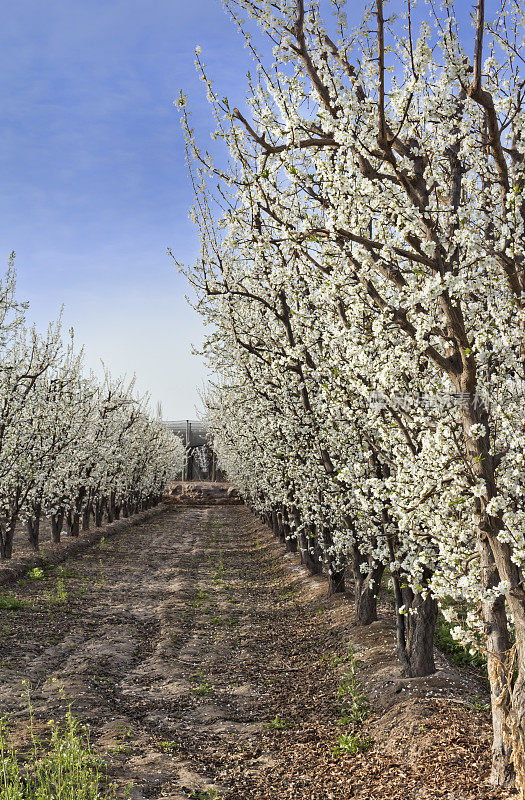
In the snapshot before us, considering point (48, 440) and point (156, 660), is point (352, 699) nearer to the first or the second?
point (156, 660)

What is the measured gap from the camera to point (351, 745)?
6922 millimetres

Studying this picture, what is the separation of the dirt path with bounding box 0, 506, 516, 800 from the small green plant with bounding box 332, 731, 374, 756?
0.09m

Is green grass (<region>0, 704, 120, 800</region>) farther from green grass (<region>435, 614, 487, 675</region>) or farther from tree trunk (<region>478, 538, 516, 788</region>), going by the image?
green grass (<region>435, 614, 487, 675</region>)

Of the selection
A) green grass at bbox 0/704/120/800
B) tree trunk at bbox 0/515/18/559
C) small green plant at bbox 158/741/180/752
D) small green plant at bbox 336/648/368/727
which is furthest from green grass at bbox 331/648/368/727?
tree trunk at bbox 0/515/18/559

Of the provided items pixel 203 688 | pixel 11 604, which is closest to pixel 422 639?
pixel 203 688

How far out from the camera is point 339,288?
23.2 feet

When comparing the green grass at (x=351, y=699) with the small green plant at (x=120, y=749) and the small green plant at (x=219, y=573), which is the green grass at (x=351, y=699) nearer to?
the small green plant at (x=120, y=749)

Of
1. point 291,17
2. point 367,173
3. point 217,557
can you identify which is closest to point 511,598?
point 367,173

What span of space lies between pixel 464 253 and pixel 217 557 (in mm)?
17532

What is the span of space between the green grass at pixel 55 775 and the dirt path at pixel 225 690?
0.37 meters

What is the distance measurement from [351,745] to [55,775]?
3301 millimetres

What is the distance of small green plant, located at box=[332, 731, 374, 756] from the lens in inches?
271

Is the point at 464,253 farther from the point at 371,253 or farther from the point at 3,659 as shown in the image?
the point at 3,659

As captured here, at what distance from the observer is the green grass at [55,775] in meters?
5.23
